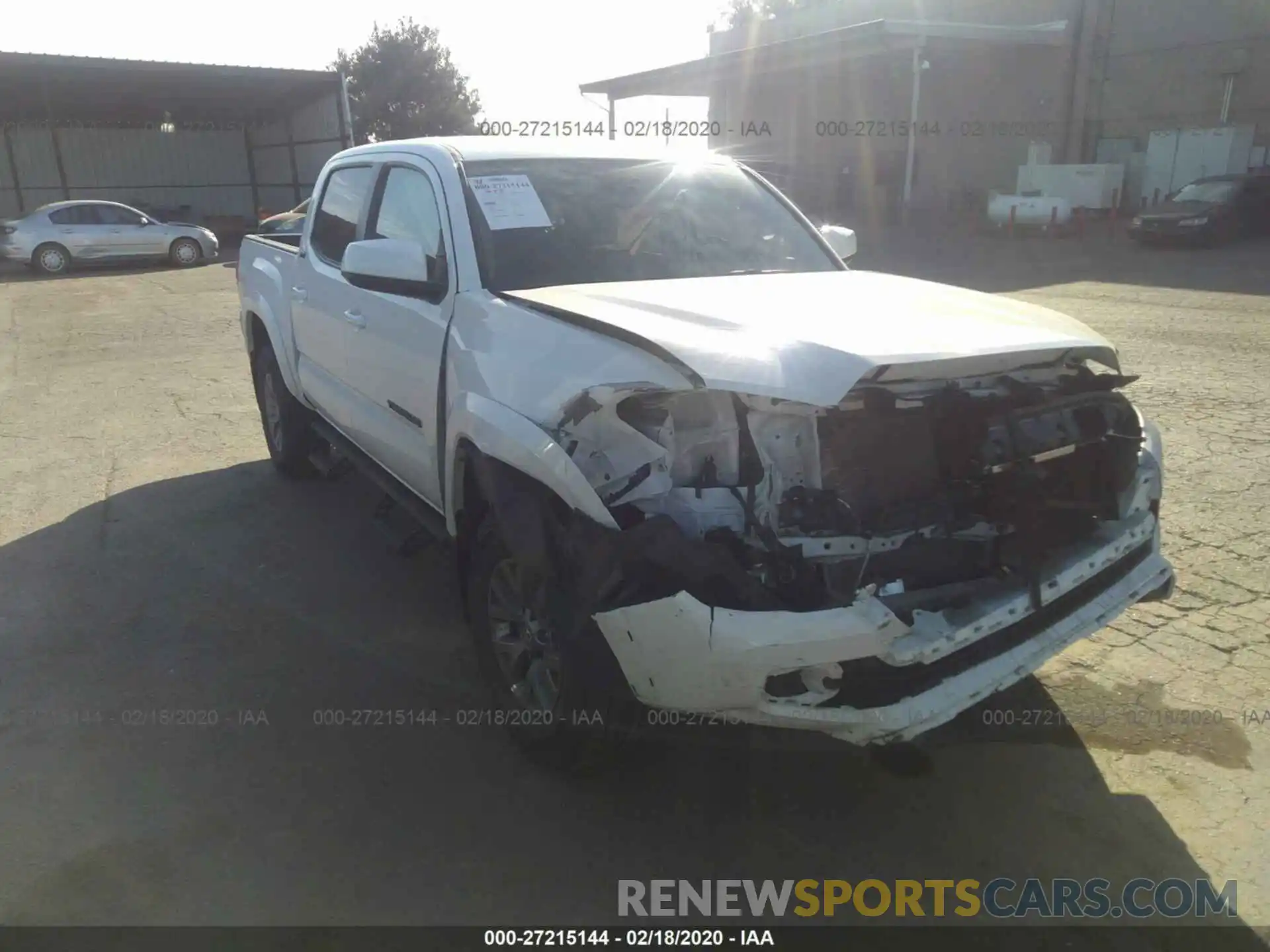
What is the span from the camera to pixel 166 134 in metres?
32.7

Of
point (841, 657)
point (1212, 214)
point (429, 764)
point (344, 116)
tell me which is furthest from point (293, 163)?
point (841, 657)

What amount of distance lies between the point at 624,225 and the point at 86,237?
20113 mm

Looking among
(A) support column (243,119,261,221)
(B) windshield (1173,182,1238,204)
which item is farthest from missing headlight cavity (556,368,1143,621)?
(A) support column (243,119,261,221)

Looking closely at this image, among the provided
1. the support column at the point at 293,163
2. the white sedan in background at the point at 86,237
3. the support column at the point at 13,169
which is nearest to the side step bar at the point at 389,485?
the white sedan in background at the point at 86,237

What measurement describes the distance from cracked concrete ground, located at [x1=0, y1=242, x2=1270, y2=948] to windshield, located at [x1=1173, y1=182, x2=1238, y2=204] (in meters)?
16.0

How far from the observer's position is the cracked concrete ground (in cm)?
263

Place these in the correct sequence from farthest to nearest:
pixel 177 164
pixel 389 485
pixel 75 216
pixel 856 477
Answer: pixel 177 164, pixel 75 216, pixel 389 485, pixel 856 477

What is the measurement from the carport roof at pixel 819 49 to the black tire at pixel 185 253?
53.3 ft

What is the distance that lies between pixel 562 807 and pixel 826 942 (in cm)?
88

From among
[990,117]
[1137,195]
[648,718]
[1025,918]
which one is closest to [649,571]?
[648,718]

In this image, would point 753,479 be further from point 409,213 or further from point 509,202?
point 409,213

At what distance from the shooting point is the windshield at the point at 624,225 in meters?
3.51

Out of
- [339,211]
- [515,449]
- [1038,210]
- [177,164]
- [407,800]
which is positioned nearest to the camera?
[515,449]

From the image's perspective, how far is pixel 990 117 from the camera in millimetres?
29406
